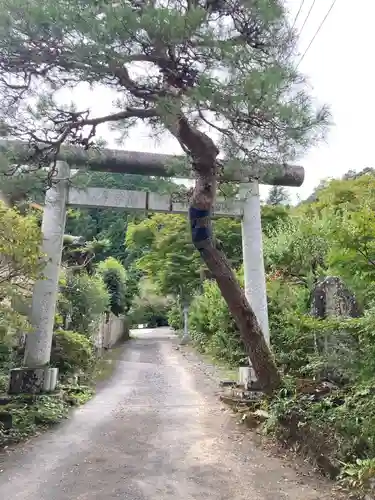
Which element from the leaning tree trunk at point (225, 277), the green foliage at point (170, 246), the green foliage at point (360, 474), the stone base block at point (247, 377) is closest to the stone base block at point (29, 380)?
the stone base block at point (247, 377)

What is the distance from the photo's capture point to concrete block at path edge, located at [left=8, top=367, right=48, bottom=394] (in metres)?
7.30

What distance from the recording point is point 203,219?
5.53 meters

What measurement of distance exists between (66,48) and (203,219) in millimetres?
2412

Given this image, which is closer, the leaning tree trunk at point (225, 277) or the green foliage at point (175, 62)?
the green foliage at point (175, 62)

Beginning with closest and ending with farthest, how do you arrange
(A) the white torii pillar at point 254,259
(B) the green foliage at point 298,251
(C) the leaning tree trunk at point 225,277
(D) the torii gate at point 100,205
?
(C) the leaning tree trunk at point 225,277
(D) the torii gate at point 100,205
(A) the white torii pillar at point 254,259
(B) the green foliage at point 298,251

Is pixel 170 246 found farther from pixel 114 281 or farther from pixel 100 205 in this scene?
pixel 100 205

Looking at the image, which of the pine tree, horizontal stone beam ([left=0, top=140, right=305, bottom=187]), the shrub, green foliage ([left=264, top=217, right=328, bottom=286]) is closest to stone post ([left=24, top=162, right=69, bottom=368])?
horizontal stone beam ([left=0, top=140, right=305, bottom=187])

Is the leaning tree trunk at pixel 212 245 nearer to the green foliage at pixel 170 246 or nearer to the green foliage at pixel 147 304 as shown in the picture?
the green foliage at pixel 170 246

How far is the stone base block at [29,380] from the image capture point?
730 centimetres

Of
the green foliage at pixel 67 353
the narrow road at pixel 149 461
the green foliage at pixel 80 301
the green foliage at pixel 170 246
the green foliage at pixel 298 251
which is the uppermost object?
the green foliage at pixel 170 246

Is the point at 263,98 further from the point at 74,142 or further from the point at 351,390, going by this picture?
the point at 351,390

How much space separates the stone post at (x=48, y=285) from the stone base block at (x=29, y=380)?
0.16 meters

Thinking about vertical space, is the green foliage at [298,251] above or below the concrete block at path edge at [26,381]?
above

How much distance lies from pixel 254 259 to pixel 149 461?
4533mm
